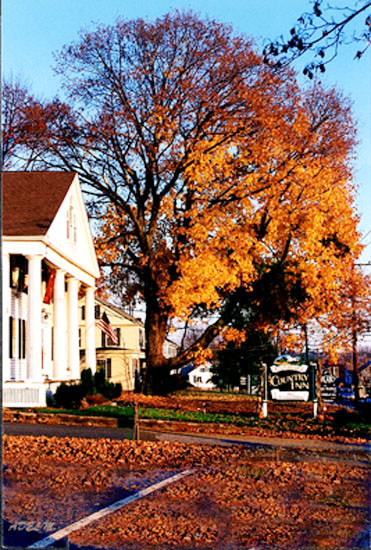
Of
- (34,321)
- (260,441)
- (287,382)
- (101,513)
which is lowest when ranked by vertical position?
(260,441)

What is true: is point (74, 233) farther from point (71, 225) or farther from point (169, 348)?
point (169, 348)

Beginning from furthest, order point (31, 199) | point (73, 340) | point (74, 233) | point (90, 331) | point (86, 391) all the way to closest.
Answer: point (90, 331) < point (74, 233) < point (73, 340) < point (31, 199) < point (86, 391)

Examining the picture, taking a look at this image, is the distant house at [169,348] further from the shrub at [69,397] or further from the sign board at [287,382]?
the sign board at [287,382]

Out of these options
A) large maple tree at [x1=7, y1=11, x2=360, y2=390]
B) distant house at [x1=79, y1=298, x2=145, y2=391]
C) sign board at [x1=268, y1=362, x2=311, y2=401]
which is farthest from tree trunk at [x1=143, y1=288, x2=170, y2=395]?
distant house at [x1=79, y1=298, x2=145, y2=391]

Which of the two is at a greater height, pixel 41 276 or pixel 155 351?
pixel 41 276

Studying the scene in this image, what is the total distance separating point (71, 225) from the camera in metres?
29.2

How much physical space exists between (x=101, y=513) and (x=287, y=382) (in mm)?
11902

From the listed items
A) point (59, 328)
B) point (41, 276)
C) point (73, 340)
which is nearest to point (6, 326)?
point (59, 328)

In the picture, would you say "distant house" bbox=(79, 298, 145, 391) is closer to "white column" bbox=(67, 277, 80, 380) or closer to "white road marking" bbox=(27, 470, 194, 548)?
"white column" bbox=(67, 277, 80, 380)

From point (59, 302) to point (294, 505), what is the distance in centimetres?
1977

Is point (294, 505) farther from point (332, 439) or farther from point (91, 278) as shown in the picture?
point (91, 278)

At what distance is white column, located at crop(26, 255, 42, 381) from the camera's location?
23.5 m

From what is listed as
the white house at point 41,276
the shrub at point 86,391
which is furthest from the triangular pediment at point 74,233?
the shrub at point 86,391

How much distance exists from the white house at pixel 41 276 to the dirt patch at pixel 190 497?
10.9 meters
